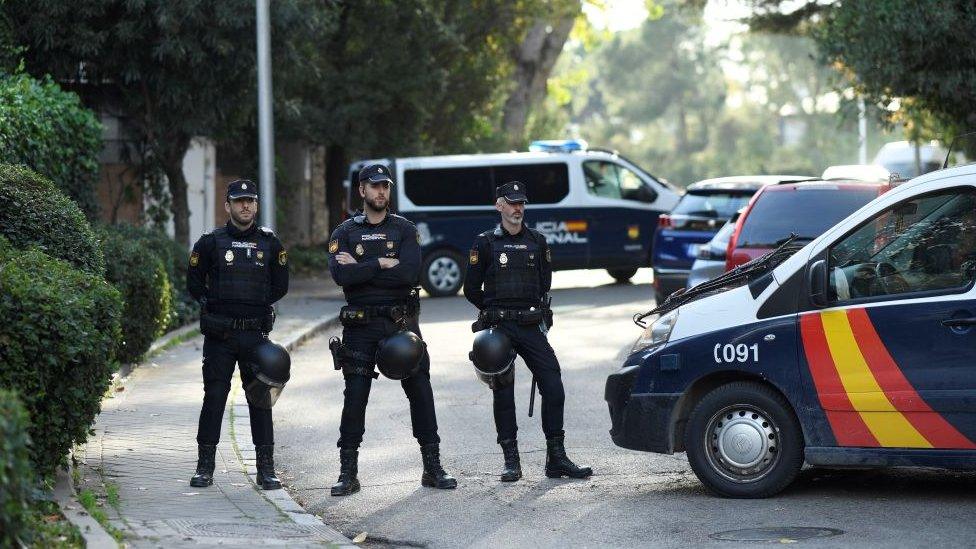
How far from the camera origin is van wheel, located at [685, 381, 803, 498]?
838 centimetres

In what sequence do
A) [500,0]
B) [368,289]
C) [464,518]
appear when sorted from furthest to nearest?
1. [500,0]
2. [368,289]
3. [464,518]

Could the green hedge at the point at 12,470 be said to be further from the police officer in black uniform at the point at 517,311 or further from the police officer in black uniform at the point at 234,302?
the police officer in black uniform at the point at 517,311

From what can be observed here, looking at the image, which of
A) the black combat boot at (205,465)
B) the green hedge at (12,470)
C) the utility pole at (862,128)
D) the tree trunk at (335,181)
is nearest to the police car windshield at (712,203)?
the utility pole at (862,128)

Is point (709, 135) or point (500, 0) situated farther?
point (709, 135)

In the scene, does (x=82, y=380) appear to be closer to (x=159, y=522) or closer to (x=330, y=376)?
(x=159, y=522)

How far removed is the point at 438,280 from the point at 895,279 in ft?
53.0

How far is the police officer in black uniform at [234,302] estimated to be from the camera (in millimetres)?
8953

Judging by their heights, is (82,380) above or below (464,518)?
above

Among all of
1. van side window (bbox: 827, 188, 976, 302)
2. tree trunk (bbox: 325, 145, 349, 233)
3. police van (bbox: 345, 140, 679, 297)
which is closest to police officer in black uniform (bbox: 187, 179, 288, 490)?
van side window (bbox: 827, 188, 976, 302)

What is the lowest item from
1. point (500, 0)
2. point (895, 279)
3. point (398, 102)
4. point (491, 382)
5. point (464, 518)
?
point (464, 518)

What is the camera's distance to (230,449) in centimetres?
1021

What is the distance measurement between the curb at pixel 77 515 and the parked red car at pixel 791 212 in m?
6.68

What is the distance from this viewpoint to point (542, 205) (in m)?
24.4

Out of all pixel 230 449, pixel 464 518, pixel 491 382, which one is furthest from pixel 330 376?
pixel 464 518
